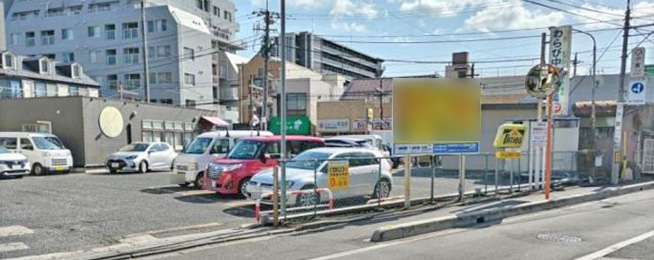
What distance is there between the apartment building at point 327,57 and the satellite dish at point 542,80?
2403 inches

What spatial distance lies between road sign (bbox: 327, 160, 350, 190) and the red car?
2411mm

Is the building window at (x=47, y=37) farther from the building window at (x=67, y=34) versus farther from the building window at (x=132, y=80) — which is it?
the building window at (x=132, y=80)

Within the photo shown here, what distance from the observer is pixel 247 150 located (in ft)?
41.3

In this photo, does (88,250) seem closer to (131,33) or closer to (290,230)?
(290,230)

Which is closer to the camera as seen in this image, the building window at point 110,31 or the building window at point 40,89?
the building window at point 40,89

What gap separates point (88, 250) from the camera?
6.71 metres

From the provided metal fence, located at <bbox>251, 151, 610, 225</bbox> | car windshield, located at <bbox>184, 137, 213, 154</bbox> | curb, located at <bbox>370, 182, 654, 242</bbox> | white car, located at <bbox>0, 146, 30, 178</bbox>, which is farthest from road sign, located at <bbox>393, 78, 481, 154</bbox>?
white car, located at <bbox>0, 146, 30, 178</bbox>

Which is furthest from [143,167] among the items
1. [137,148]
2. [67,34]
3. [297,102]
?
[67,34]

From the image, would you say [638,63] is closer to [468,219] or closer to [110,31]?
[468,219]

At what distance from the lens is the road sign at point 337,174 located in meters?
9.31

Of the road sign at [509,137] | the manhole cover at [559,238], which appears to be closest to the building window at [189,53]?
the road sign at [509,137]

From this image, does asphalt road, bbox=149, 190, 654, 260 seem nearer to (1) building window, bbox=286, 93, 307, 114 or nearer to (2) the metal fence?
(2) the metal fence

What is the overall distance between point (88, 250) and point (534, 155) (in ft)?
41.4

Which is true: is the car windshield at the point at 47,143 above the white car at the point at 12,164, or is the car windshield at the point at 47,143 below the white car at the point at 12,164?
above
